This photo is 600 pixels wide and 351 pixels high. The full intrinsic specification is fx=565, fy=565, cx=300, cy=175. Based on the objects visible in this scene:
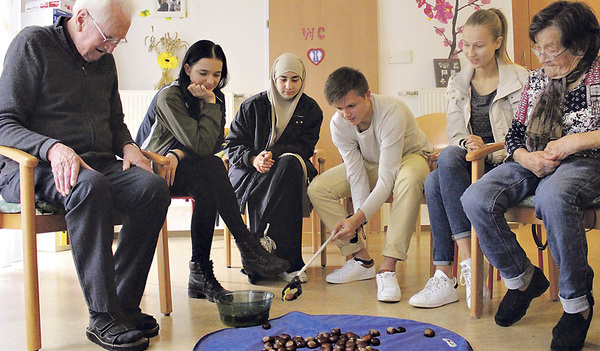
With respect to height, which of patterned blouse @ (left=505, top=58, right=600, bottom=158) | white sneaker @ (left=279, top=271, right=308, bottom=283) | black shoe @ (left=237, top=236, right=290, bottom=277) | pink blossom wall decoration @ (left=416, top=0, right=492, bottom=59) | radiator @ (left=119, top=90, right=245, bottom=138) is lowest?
white sneaker @ (left=279, top=271, right=308, bottom=283)

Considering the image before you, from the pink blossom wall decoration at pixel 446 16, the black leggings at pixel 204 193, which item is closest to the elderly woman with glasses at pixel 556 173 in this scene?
the black leggings at pixel 204 193

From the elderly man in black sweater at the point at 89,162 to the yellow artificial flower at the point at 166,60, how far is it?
7.79 feet

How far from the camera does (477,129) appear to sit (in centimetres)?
219

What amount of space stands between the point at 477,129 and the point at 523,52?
112 inches

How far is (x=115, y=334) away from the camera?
1615 millimetres

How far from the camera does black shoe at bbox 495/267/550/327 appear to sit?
1.79 metres

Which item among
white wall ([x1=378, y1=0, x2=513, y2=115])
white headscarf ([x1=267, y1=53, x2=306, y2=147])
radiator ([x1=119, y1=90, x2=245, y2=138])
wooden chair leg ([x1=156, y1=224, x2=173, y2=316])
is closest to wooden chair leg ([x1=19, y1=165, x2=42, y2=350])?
wooden chair leg ([x1=156, y1=224, x2=173, y2=316])

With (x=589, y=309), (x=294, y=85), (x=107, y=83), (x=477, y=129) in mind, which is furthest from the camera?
(x=294, y=85)

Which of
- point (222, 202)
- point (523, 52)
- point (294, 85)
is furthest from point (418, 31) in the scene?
point (222, 202)

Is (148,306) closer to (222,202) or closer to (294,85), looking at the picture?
(222,202)

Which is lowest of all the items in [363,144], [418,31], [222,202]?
[222,202]

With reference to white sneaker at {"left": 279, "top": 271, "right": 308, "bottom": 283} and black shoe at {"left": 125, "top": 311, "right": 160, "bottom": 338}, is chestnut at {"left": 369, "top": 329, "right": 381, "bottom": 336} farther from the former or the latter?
white sneaker at {"left": 279, "top": 271, "right": 308, "bottom": 283}

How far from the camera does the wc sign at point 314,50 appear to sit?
4176 mm

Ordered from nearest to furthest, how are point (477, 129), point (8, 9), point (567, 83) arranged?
1. point (567, 83)
2. point (477, 129)
3. point (8, 9)
